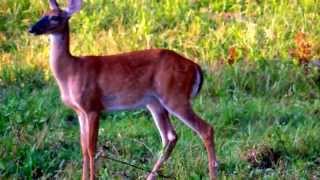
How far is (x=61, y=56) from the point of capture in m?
7.43

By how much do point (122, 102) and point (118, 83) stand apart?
145mm

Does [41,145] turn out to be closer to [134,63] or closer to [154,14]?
[134,63]

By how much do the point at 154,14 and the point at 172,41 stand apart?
2.61ft

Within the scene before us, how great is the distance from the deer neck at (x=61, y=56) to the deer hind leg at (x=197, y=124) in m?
0.77

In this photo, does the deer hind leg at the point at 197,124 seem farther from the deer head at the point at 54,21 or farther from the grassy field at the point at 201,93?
the deer head at the point at 54,21

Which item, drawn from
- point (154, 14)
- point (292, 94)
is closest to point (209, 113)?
point (292, 94)

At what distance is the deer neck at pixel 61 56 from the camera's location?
7410 millimetres

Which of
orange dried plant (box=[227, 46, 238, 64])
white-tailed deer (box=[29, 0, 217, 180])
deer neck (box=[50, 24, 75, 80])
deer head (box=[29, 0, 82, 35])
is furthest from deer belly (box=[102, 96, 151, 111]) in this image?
orange dried plant (box=[227, 46, 238, 64])

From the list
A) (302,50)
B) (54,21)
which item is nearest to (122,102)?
(54,21)

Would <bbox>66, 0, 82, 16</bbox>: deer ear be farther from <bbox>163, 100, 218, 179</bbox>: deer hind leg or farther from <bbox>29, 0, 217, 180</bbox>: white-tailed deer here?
<bbox>163, 100, 218, 179</bbox>: deer hind leg

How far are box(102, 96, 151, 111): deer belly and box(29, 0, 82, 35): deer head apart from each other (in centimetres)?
63

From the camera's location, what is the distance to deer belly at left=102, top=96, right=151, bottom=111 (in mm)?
7480

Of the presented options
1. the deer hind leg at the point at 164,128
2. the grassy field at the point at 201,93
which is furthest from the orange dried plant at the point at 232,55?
the deer hind leg at the point at 164,128

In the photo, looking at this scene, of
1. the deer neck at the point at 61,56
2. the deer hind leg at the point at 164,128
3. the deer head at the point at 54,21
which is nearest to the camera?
the deer head at the point at 54,21
